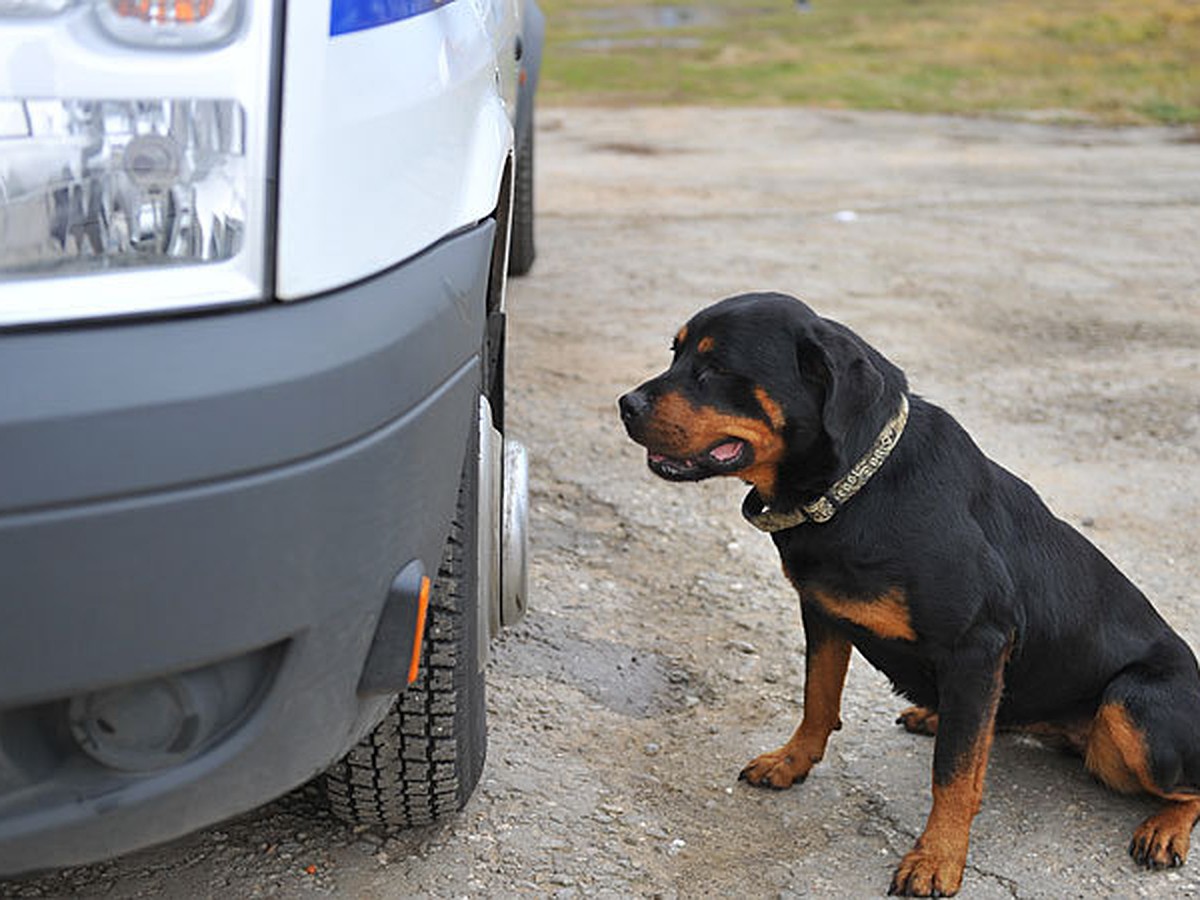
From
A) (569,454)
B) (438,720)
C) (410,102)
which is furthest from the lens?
(569,454)

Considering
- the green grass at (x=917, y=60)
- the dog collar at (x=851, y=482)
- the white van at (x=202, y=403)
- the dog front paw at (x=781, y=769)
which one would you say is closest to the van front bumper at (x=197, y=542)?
the white van at (x=202, y=403)

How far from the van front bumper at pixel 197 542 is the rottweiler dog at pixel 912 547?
85 centimetres

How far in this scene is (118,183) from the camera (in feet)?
5.54

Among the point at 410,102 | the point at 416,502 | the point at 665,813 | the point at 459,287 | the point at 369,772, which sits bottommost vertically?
the point at 665,813

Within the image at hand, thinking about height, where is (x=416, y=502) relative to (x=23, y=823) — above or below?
above

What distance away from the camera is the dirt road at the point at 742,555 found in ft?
8.84

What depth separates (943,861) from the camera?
2.68 meters

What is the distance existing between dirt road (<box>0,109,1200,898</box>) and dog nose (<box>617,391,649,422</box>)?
2.42ft

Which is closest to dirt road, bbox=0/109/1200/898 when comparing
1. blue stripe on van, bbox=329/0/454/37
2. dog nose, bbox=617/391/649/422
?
dog nose, bbox=617/391/649/422

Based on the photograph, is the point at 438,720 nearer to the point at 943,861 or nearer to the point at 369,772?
the point at 369,772

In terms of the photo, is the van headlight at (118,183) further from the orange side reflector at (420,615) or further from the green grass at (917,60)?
the green grass at (917,60)

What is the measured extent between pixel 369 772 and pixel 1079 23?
63.9 ft

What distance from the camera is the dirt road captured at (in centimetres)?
269

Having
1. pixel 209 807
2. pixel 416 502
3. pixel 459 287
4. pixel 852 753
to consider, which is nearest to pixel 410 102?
pixel 459 287
